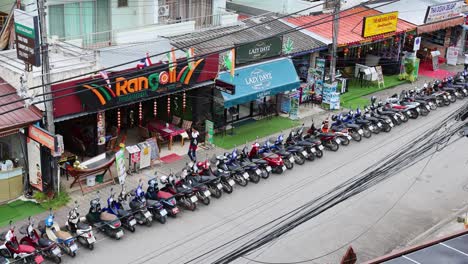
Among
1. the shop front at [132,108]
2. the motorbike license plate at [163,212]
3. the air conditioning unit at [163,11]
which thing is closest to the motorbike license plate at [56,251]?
the motorbike license plate at [163,212]

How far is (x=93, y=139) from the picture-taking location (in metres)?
25.9

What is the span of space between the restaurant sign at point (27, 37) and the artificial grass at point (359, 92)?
18.4 meters

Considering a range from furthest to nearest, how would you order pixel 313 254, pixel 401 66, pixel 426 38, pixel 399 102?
1. pixel 426 38
2. pixel 401 66
3. pixel 399 102
4. pixel 313 254

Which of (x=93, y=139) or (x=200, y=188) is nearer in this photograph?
(x=200, y=188)

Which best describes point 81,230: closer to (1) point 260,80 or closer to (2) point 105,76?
(2) point 105,76

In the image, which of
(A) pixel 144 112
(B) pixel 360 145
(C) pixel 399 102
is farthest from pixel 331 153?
(A) pixel 144 112

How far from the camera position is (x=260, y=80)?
30172mm

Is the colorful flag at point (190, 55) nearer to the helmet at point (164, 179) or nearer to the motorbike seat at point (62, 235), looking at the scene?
the helmet at point (164, 179)

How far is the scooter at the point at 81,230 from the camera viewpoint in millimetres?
19719

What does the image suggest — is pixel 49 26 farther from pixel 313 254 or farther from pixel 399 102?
pixel 399 102

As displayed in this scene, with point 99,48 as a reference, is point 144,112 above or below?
below

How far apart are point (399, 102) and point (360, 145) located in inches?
179

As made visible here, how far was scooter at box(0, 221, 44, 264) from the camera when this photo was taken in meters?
18.4

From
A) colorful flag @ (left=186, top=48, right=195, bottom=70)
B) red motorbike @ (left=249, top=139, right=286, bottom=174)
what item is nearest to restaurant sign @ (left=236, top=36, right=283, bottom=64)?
colorful flag @ (left=186, top=48, right=195, bottom=70)
